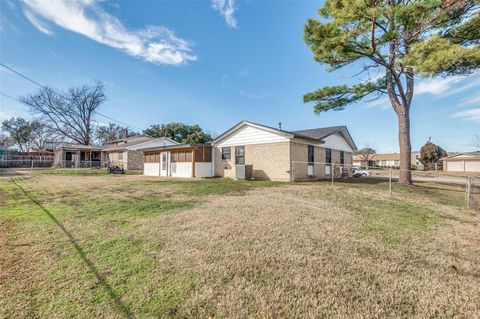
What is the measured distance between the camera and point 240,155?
15.6m

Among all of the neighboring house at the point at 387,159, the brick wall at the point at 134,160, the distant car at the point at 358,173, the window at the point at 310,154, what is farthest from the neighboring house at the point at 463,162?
the brick wall at the point at 134,160

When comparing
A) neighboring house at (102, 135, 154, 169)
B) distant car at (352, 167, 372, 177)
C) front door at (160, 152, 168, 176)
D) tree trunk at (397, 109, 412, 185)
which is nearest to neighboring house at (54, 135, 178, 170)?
neighboring house at (102, 135, 154, 169)

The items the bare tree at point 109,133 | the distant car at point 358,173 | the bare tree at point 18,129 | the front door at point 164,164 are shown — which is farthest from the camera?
the bare tree at point 109,133

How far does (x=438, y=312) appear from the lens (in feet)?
6.94

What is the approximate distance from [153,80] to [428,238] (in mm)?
22278

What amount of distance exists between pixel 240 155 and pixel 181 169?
523 centimetres

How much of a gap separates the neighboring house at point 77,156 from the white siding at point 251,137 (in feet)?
82.2

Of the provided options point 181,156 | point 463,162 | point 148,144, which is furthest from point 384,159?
point 181,156

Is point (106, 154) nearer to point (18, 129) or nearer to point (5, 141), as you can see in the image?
point (18, 129)

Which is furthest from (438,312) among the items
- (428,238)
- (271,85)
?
(271,85)

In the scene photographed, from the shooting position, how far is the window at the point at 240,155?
15370 mm

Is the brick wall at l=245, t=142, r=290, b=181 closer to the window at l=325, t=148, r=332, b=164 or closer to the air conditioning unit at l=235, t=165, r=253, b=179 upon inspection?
the air conditioning unit at l=235, t=165, r=253, b=179

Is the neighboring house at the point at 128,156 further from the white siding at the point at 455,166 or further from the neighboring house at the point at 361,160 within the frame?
the neighboring house at the point at 361,160

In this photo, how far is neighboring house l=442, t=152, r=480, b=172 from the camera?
36.8 meters
